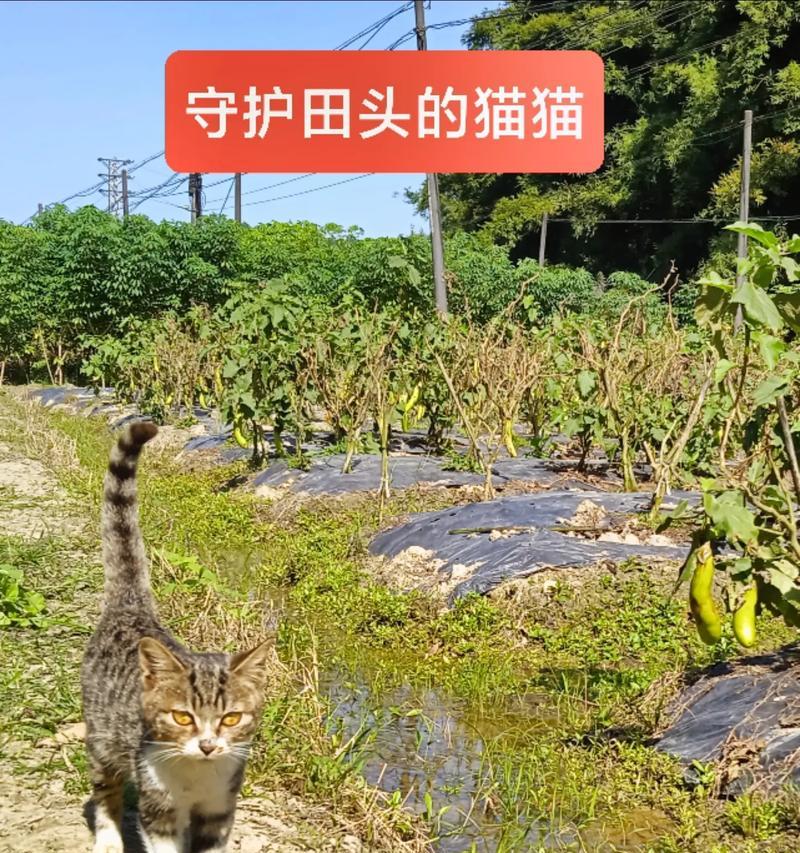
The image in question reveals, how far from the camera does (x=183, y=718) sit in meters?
2.84

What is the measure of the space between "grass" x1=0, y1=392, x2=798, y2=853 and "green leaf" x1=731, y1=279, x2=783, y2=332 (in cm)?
174

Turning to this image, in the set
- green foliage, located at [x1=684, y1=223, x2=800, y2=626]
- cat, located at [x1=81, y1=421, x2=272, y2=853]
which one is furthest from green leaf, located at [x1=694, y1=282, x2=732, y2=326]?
cat, located at [x1=81, y1=421, x2=272, y2=853]

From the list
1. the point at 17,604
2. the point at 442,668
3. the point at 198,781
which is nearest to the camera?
the point at 198,781

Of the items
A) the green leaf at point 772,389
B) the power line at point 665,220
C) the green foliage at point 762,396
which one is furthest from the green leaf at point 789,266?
the power line at point 665,220

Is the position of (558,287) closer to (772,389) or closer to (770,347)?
(772,389)

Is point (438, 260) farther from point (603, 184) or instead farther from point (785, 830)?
point (603, 184)

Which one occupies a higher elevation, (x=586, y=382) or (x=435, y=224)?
(x=435, y=224)

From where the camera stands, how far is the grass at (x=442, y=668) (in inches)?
162

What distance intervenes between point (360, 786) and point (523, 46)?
3660cm

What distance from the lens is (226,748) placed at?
9.29ft

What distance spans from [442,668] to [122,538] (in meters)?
2.99

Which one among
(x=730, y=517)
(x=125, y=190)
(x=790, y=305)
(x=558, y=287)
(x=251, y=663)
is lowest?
(x=251, y=663)

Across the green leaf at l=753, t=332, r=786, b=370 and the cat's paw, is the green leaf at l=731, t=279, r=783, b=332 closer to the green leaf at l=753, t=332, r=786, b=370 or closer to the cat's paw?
the green leaf at l=753, t=332, r=786, b=370

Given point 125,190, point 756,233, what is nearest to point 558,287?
point 756,233
